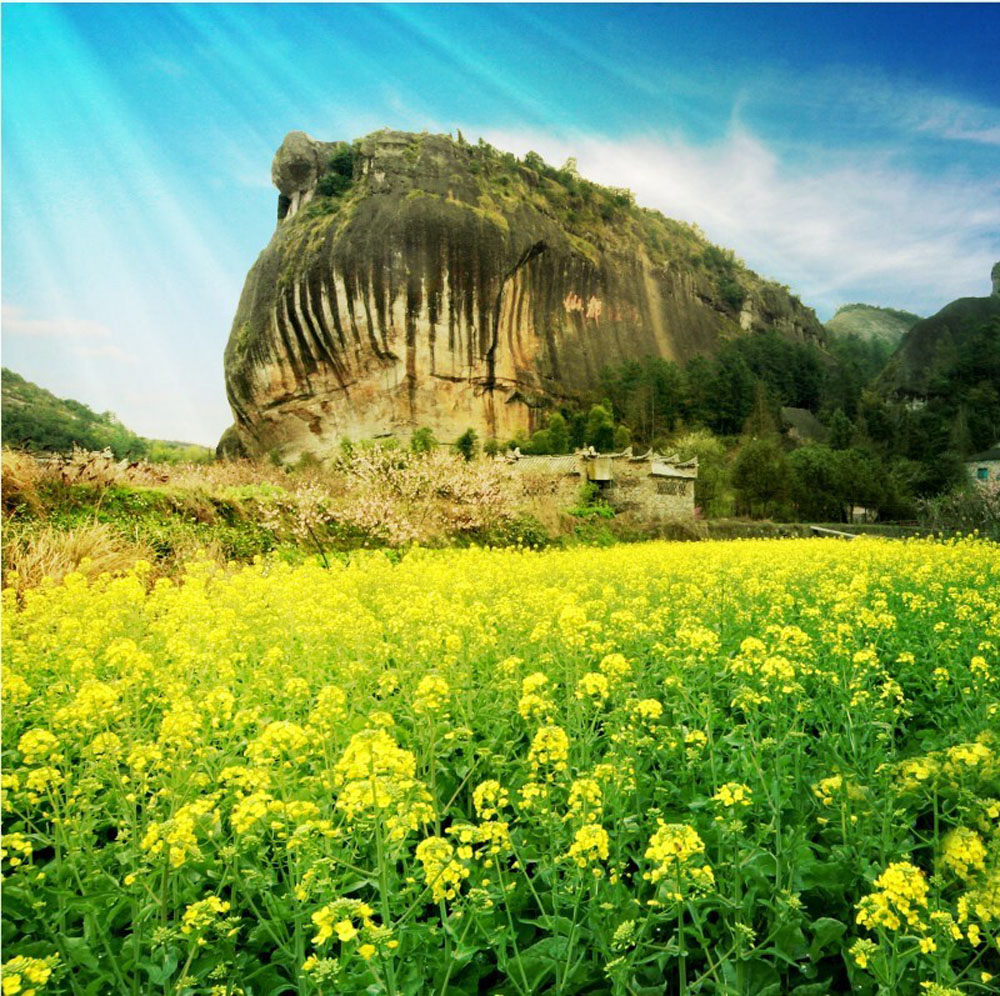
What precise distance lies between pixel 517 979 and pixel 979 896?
136 cm

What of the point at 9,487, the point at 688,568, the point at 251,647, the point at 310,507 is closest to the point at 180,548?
the point at 9,487

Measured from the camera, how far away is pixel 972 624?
5109 millimetres

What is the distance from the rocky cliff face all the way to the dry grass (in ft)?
137

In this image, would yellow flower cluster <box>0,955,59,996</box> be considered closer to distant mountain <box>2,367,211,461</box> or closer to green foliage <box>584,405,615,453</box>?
distant mountain <box>2,367,211,461</box>

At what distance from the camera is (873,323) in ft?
396

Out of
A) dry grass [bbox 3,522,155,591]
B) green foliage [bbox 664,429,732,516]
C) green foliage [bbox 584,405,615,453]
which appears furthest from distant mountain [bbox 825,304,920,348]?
dry grass [bbox 3,522,155,591]

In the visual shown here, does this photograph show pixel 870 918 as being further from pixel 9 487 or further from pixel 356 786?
pixel 9 487

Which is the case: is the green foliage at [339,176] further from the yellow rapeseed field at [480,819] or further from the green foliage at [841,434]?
the yellow rapeseed field at [480,819]

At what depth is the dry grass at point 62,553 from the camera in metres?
7.18

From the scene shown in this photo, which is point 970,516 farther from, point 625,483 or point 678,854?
point 678,854

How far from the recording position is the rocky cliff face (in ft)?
163

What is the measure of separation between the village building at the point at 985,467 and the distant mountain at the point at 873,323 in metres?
73.3

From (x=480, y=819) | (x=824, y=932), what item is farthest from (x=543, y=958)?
(x=480, y=819)

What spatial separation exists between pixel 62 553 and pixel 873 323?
139 m
